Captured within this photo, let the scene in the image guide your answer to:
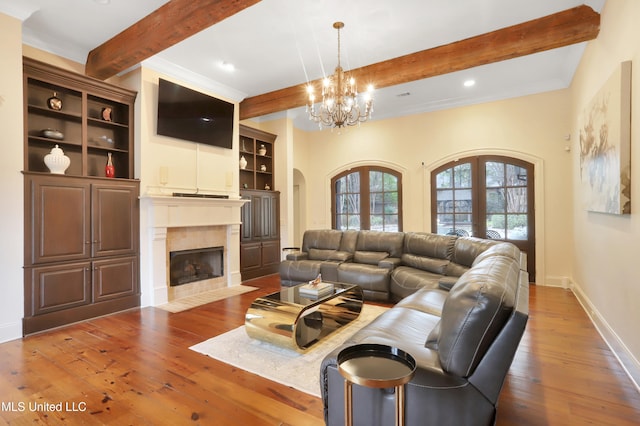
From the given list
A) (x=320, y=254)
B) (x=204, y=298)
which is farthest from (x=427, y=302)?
(x=204, y=298)

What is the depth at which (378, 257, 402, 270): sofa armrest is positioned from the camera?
4.51m

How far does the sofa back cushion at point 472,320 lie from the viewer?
54.1 inches

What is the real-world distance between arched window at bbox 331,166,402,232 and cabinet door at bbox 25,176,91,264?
4782 millimetres

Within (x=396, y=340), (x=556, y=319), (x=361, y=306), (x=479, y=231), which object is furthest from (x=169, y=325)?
(x=479, y=231)

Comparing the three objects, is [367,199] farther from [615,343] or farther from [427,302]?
[615,343]

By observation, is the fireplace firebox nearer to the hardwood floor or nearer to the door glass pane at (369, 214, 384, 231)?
the hardwood floor

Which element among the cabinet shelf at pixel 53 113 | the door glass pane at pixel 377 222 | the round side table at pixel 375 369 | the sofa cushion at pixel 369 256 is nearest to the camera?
the round side table at pixel 375 369

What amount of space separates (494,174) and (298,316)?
4672 millimetres

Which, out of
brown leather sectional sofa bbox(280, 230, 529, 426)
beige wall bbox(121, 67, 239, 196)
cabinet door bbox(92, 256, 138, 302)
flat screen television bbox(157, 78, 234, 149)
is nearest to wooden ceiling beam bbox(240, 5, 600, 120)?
flat screen television bbox(157, 78, 234, 149)

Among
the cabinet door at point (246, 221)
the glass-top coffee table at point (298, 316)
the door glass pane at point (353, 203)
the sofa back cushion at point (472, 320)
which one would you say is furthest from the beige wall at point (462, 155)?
the glass-top coffee table at point (298, 316)

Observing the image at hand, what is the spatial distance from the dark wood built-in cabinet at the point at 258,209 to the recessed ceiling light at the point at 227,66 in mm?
1485

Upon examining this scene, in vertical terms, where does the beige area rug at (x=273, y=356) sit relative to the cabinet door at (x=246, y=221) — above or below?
below

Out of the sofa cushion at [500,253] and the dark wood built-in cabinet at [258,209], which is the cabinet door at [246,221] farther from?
the sofa cushion at [500,253]

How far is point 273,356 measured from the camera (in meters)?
2.77
